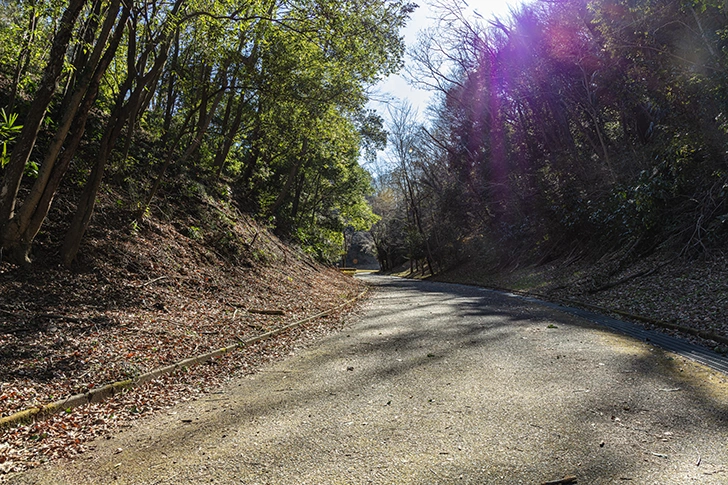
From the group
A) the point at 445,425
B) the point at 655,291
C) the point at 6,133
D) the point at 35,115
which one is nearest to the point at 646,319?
the point at 655,291

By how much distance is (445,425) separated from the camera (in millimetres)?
3598

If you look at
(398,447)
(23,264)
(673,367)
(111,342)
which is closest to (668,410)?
(673,367)

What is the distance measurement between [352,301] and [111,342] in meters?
8.84

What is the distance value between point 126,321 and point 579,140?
20.7 metres

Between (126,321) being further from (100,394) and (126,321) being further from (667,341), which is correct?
(667,341)

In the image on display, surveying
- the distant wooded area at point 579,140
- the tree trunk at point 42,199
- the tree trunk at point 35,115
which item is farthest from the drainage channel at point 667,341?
the tree trunk at point 35,115

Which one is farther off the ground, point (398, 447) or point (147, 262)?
point (147, 262)

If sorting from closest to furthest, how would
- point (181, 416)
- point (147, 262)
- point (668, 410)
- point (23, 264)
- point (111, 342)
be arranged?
point (668, 410) → point (181, 416) → point (111, 342) → point (23, 264) → point (147, 262)

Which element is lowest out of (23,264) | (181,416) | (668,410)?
→ (181,416)

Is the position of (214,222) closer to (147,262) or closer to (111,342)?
(147,262)

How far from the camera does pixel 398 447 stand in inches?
127

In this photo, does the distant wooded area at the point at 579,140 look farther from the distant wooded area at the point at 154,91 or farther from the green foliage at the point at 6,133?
the green foliage at the point at 6,133

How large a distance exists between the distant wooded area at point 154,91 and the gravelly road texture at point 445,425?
509 centimetres

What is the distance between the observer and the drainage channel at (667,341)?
548cm
